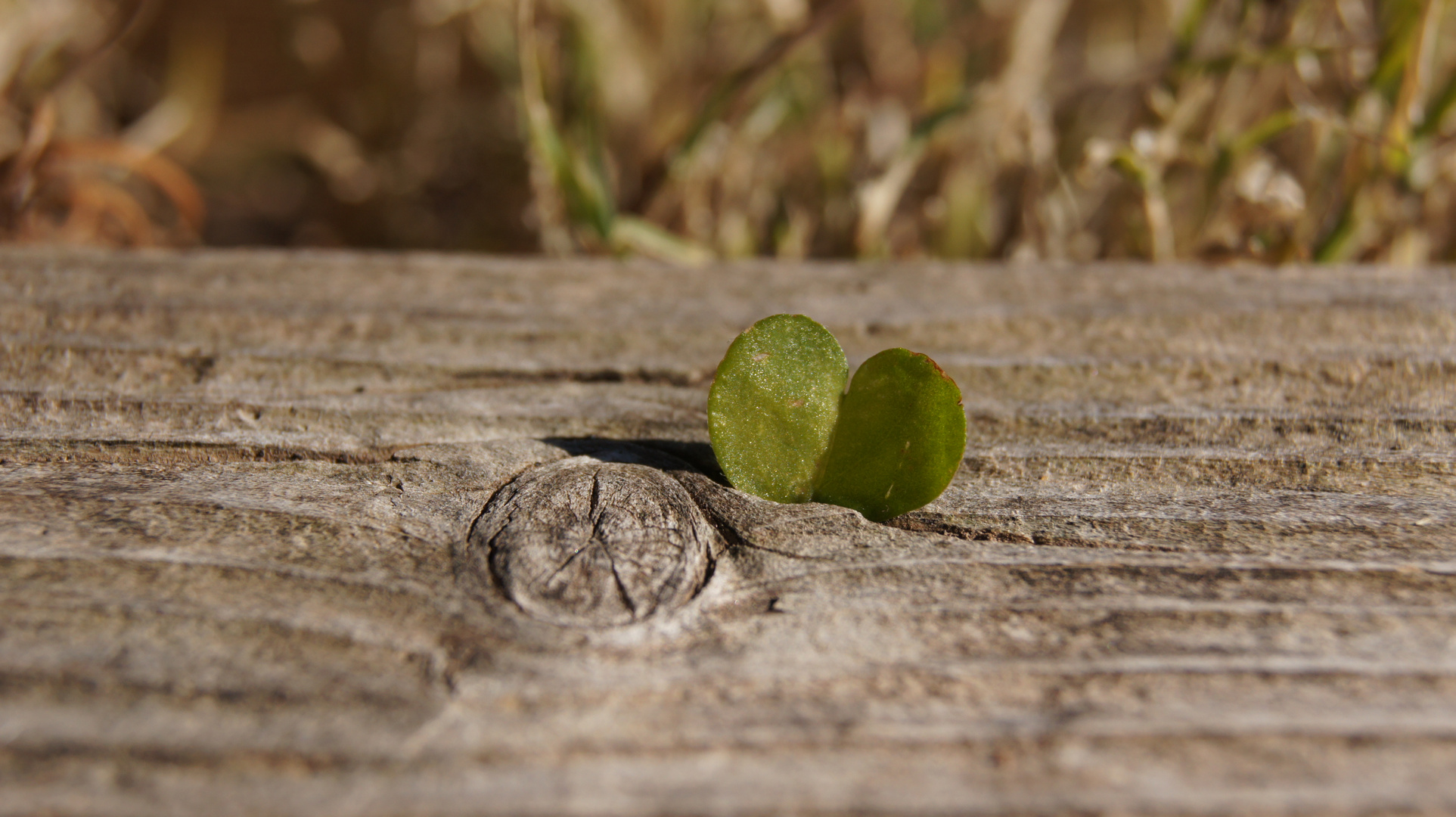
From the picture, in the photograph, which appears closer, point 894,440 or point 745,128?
point 894,440

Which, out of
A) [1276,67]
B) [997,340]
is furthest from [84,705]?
[1276,67]

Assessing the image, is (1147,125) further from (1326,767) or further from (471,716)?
(471,716)

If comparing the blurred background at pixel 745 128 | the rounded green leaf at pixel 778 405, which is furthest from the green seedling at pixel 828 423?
the blurred background at pixel 745 128

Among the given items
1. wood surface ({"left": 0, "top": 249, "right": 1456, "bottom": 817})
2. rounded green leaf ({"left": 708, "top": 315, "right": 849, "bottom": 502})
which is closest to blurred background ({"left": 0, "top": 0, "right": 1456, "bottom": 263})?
wood surface ({"left": 0, "top": 249, "right": 1456, "bottom": 817})

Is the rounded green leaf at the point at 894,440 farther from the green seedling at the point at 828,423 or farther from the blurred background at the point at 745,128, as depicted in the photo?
the blurred background at the point at 745,128

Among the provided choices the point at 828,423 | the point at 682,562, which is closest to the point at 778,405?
the point at 828,423

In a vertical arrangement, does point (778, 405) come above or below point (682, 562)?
above

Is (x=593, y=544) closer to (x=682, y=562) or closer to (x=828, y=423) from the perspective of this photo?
(x=682, y=562)
